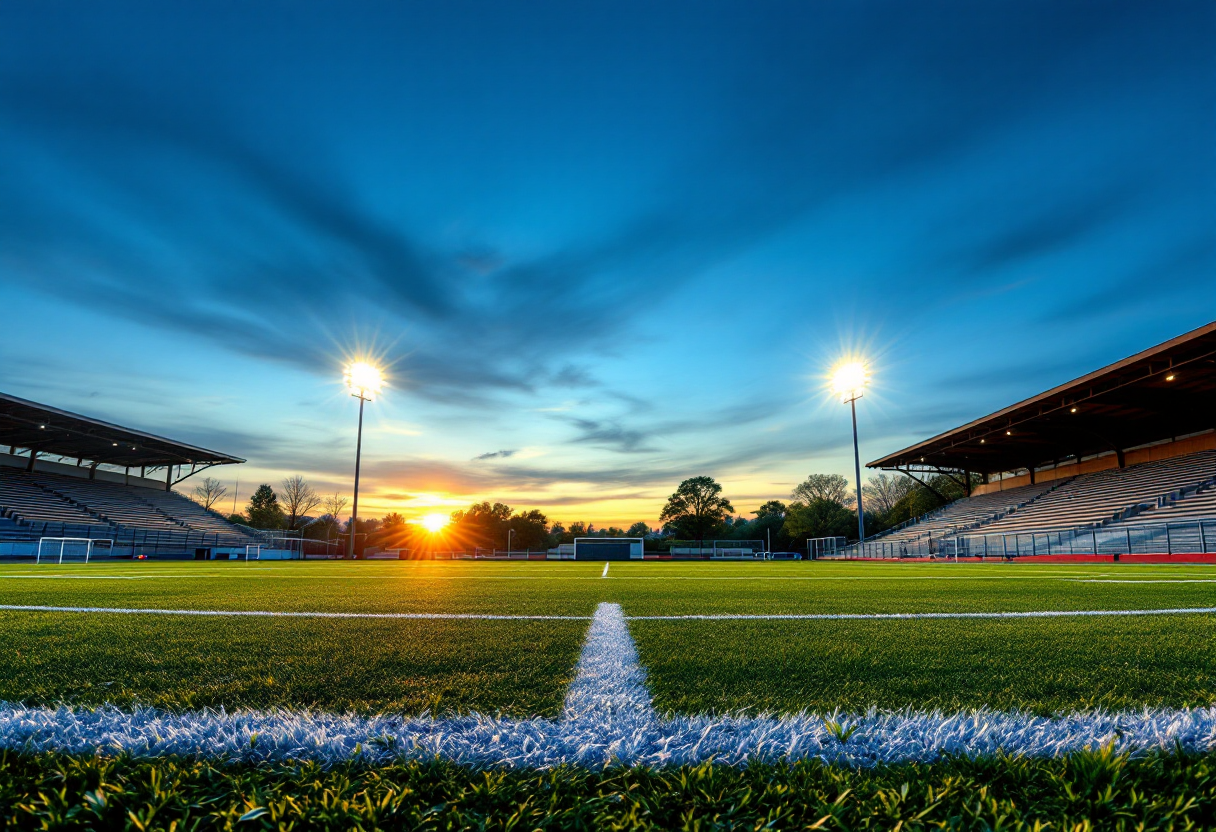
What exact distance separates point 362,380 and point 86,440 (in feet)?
48.6

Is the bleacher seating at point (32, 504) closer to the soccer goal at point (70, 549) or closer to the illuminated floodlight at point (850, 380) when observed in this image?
the soccer goal at point (70, 549)

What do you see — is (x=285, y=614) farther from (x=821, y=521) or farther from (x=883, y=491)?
(x=883, y=491)

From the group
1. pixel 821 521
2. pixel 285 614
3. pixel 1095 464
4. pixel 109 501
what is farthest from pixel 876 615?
pixel 821 521

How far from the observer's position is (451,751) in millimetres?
1167

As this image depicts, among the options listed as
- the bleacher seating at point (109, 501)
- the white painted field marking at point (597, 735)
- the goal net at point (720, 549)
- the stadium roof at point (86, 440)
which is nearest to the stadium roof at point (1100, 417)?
the goal net at point (720, 549)

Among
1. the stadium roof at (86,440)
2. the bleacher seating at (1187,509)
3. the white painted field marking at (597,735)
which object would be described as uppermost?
the stadium roof at (86,440)

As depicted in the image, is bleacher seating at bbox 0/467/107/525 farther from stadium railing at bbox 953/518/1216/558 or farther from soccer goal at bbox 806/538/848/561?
soccer goal at bbox 806/538/848/561

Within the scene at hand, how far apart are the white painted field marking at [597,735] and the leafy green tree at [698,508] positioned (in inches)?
2649

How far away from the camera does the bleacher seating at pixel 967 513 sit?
30969 mm

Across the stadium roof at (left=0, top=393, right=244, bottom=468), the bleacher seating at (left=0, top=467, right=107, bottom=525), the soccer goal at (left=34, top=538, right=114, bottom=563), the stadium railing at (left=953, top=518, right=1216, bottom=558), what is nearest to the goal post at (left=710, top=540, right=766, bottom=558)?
the stadium railing at (left=953, top=518, right=1216, bottom=558)

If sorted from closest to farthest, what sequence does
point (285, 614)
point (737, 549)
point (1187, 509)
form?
point (285, 614), point (1187, 509), point (737, 549)

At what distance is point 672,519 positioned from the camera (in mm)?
68500

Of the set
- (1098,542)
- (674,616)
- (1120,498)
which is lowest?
(1098,542)

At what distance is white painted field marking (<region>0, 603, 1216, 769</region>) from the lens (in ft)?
3.83
